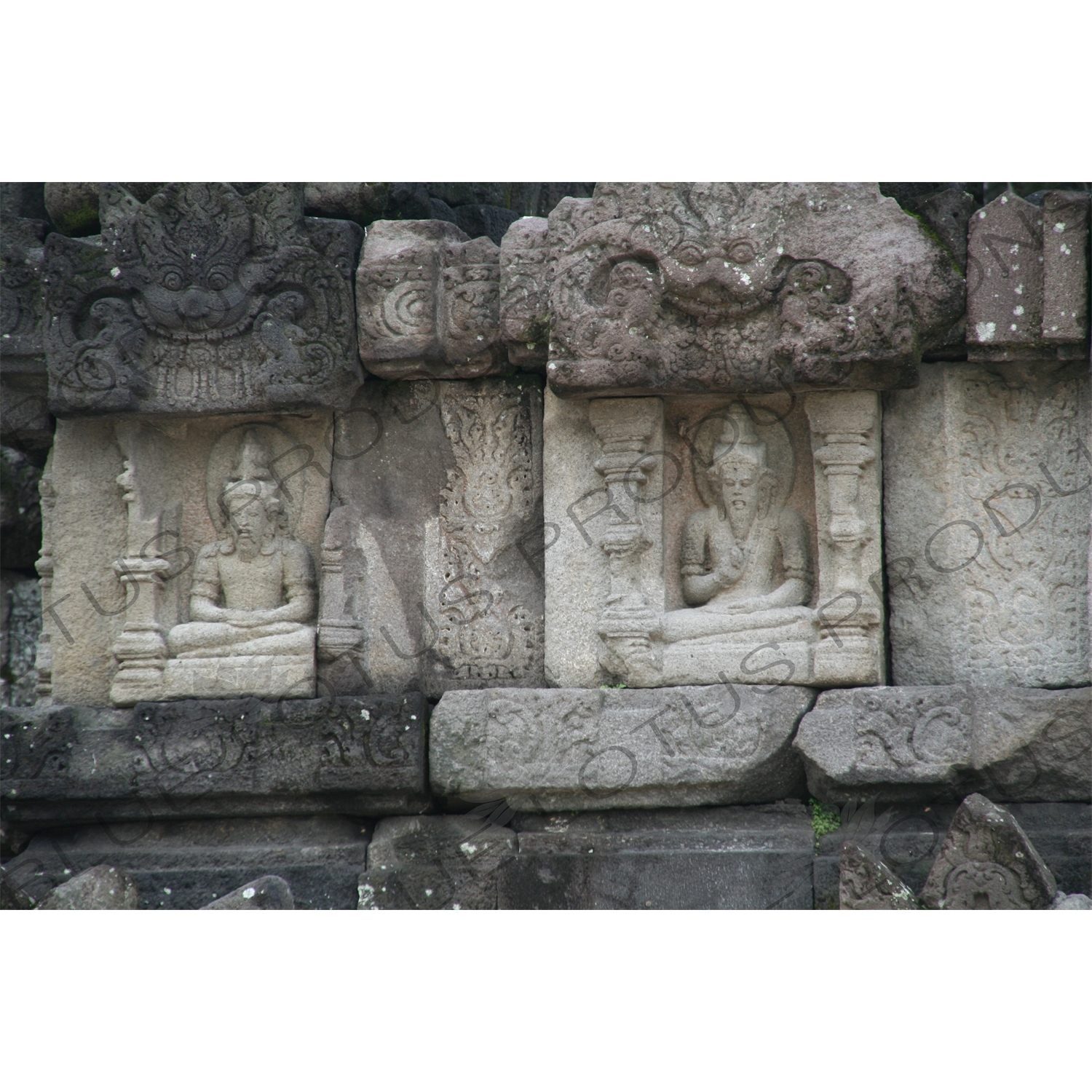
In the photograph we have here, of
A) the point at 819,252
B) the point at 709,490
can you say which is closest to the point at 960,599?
the point at 709,490

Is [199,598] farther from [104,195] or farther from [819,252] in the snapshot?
[819,252]

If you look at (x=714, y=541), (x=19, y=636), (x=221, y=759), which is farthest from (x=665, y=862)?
(x=19, y=636)

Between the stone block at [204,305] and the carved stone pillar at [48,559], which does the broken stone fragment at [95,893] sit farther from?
the stone block at [204,305]

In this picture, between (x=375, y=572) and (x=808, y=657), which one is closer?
(x=808, y=657)

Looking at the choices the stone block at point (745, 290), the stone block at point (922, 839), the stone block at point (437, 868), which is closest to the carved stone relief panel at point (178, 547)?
the stone block at point (437, 868)

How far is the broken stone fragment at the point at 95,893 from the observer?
178 inches

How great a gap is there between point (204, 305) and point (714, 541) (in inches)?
81.2

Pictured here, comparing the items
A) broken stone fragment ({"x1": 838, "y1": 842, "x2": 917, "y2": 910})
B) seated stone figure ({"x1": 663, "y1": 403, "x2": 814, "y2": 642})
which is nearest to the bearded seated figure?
seated stone figure ({"x1": 663, "y1": 403, "x2": 814, "y2": 642})

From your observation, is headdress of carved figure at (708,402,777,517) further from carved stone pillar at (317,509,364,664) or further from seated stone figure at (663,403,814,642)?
carved stone pillar at (317,509,364,664)

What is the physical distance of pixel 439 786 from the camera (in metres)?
4.82

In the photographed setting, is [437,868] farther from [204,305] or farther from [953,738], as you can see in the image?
[204,305]

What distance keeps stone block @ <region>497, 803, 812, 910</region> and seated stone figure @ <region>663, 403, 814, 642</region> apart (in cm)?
67

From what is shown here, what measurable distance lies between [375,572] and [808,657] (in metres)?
1.63

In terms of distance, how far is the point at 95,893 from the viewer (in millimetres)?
4586
